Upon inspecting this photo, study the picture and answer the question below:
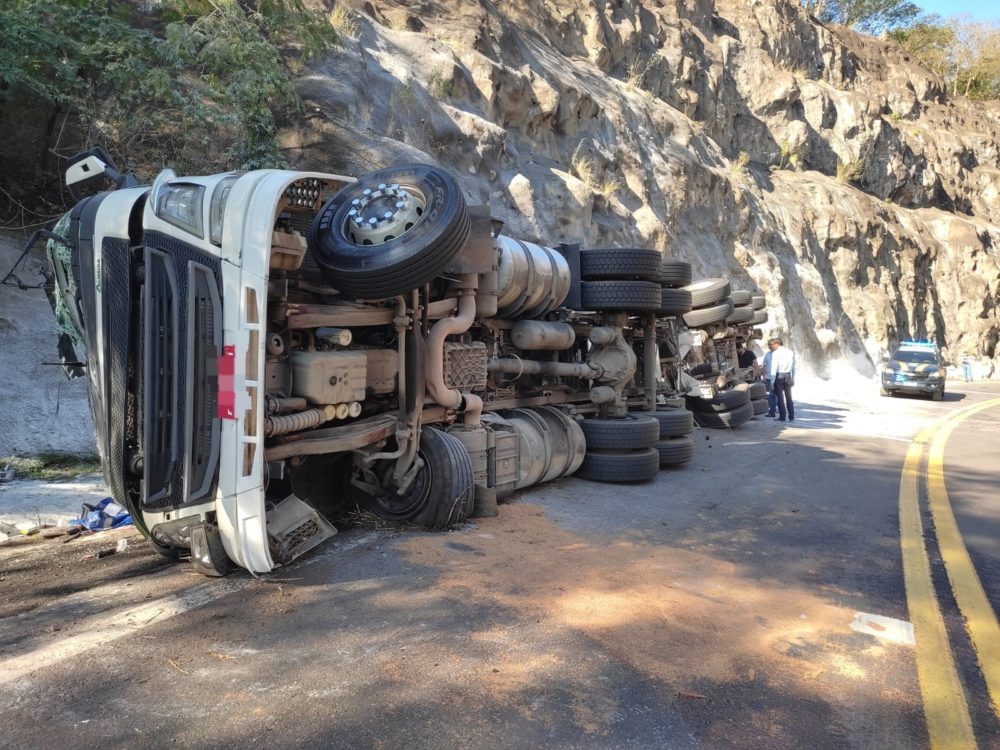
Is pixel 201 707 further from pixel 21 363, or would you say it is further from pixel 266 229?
pixel 21 363

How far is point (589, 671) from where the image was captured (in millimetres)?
2941

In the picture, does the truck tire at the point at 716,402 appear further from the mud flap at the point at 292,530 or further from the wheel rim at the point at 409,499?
the mud flap at the point at 292,530

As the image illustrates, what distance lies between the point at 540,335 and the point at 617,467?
1.47m

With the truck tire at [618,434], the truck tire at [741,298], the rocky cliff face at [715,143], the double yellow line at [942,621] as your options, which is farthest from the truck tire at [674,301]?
the truck tire at [741,298]

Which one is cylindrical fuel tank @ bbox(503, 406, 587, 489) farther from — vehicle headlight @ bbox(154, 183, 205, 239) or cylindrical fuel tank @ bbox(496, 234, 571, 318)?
vehicle headlight @ bbox(154, 183, 205, 239)

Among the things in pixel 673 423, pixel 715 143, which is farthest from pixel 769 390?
pixel 715 143

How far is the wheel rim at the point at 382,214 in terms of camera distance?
189 inches

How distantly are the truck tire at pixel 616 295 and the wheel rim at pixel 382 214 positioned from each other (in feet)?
10.1

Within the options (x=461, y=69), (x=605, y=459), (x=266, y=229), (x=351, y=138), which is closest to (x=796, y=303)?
(x=461, y=69)

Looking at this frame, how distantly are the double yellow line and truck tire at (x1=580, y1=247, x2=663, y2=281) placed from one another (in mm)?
3254

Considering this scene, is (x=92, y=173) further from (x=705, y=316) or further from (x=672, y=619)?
(x=705, y=316)

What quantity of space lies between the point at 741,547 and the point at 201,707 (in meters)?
3.64

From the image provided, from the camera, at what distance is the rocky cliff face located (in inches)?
666

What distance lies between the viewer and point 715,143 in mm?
30016
